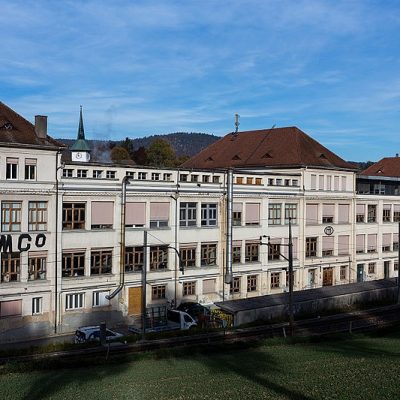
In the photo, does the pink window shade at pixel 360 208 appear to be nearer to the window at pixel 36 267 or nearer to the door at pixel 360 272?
the door at pixel 360 272

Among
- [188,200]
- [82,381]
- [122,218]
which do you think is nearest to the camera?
[82,381]

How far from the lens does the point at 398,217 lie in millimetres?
69938

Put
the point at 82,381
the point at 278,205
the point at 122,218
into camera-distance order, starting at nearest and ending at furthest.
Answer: the point at 82,381 → the point at 122,218 → the point at 278,205

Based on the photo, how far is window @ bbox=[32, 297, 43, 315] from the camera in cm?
4162

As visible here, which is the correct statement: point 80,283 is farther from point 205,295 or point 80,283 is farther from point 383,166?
point 383,166

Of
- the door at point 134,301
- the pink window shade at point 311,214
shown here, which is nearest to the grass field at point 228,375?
the door at point 134,301

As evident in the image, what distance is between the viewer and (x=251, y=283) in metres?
54.3

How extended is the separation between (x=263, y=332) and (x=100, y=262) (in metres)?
13.7

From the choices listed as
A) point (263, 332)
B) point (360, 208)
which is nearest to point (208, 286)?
point (263, 332)

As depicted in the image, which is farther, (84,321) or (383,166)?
(383,166)

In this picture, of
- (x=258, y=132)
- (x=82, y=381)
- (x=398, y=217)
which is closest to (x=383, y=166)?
(x=398, y=217)

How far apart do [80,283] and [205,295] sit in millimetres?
12137

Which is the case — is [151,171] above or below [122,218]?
above

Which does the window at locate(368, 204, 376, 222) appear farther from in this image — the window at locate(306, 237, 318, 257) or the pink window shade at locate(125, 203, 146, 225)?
the pink window shade at locate(125, 203, 146, 225)
